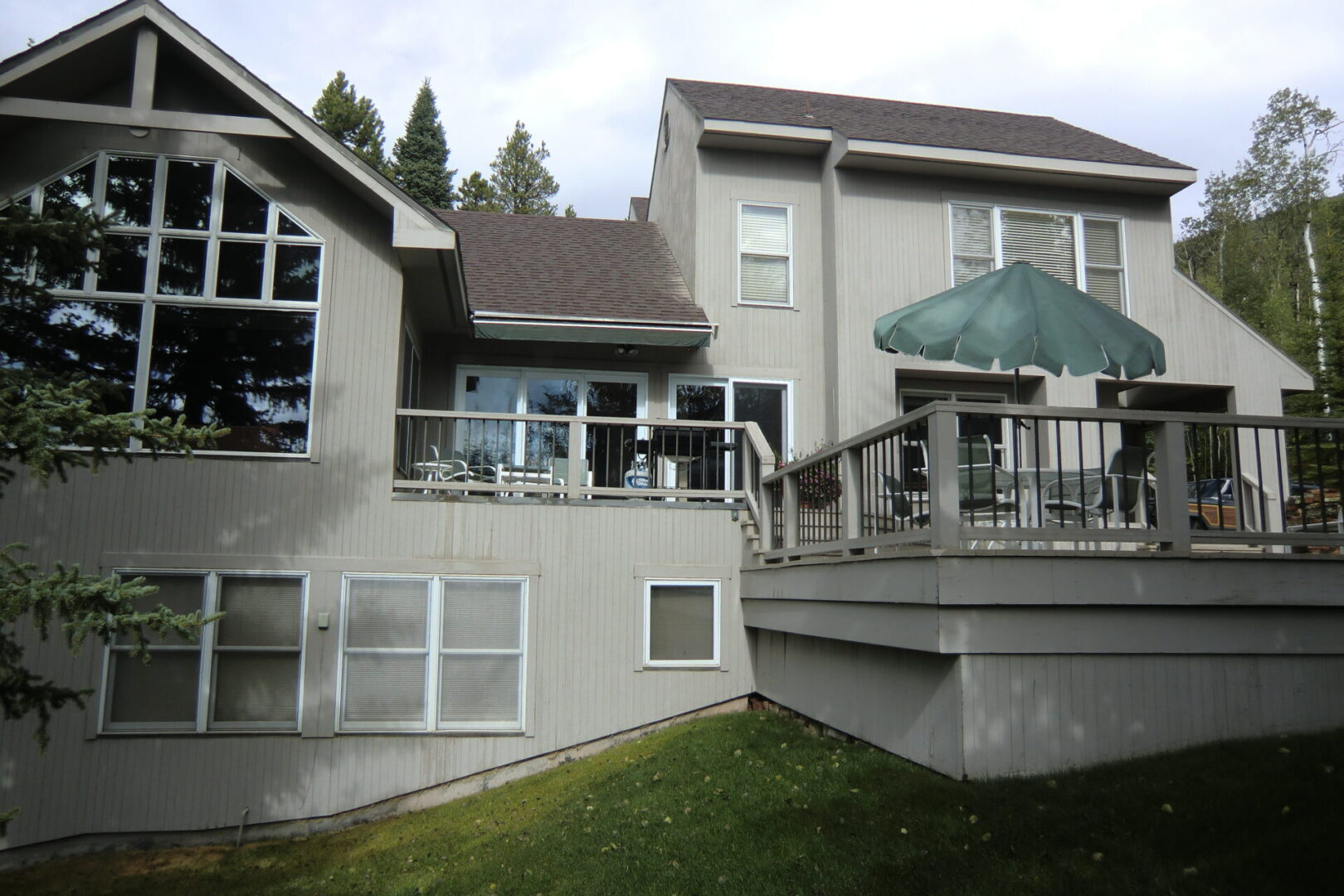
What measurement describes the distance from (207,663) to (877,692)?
20.5 feet

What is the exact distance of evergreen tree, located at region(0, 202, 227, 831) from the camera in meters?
6.59

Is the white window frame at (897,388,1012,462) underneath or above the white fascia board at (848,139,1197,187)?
underneath

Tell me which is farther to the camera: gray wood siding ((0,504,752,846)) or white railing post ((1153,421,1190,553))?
gray wood siding ((0,504,752,846))

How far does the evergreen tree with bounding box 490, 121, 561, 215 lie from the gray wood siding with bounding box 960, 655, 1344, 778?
3331 centimetres

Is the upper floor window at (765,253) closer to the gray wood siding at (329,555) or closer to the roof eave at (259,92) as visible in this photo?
the gray wood siding at (329,555)

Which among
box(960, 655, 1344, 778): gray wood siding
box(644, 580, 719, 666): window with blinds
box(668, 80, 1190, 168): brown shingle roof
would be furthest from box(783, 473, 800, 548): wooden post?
box(668, 80, 1190, 168): brown shingle roof

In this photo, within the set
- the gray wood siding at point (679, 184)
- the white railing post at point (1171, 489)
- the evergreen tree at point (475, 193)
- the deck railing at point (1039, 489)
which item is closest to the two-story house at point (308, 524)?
the deck railing at point (1039, 489)

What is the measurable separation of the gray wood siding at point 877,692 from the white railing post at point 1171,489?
162 cm

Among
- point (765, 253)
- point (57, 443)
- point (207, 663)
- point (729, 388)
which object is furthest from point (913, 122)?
point (57, 443)

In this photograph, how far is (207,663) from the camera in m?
9.98

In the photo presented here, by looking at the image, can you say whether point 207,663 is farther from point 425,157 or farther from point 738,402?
point 425,157

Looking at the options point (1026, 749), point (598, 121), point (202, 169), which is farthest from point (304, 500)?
point (598, 121)

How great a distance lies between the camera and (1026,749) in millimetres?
6523

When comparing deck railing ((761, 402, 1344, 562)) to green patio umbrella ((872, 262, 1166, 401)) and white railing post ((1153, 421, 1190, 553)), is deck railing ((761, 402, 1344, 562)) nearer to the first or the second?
white railing post ((1153, 421, 1190, 553))
